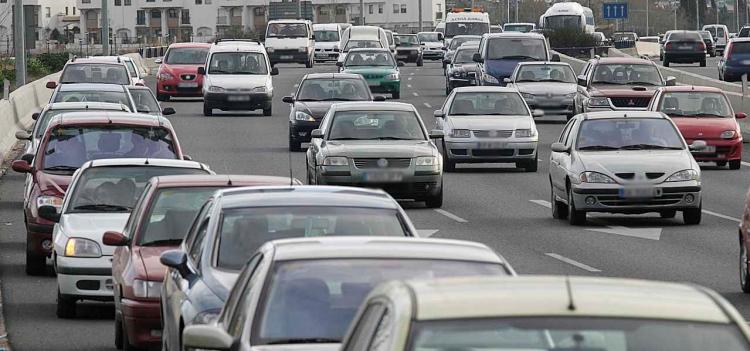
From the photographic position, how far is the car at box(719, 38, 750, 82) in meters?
60.2

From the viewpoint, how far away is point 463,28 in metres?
81.2

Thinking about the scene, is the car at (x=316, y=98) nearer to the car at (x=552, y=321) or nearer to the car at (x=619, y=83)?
the car at (x=619, y=83)

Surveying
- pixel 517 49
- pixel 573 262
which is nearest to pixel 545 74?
pixel 517 49

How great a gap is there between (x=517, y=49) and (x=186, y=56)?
10325 millimetres

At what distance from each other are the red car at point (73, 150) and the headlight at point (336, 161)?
21.8 feet

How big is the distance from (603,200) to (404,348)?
18455 mm

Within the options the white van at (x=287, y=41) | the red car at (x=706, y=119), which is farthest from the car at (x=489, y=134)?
the white van at (x=287, y=41)

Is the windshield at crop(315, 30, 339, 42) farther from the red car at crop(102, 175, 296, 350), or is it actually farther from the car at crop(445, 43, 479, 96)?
the red car at crop(102, 175, 296, 350)

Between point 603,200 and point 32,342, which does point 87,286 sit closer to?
point 32,342

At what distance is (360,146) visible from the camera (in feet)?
87.9

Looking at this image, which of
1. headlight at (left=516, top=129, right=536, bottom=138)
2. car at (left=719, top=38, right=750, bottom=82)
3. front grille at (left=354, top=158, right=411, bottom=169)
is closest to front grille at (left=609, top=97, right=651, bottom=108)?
headlight at (left=516, top=129, right=536, bottom=138)

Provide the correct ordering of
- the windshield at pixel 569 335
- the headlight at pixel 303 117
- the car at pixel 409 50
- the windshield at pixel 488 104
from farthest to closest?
the car at pixel 409 50 → the headlight at pixel 303 117 → the windshield at pixel 488 104 → the windshield at pixel 569 335

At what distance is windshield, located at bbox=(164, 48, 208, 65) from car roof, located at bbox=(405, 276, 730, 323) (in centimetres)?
4952

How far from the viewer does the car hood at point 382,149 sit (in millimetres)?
26453
